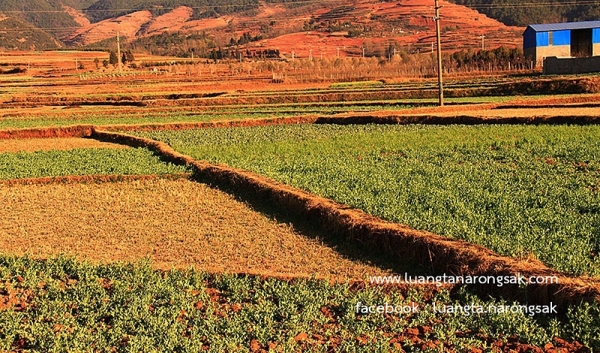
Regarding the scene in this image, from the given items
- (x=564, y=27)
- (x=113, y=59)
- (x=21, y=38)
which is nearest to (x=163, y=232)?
(x=564, y=27)

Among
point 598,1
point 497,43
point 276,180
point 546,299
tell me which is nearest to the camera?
point 546,299

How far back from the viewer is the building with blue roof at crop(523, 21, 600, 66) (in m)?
62.7

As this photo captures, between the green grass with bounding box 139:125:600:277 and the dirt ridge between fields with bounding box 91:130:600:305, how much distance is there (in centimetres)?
31

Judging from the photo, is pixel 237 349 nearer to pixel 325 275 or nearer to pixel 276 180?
pixel 325 275

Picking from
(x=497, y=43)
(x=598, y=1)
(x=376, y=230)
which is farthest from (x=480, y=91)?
(x=598, y=1)

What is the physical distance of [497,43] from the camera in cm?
12056

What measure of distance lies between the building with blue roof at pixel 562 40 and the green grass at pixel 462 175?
4253 centimetres

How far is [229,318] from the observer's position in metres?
7.35

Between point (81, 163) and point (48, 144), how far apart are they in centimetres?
809

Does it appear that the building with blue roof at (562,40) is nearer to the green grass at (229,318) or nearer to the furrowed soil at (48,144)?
the furrowed soil at (48,144)

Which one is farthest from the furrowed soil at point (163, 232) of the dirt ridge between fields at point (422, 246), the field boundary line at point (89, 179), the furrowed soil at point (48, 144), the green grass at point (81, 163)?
the furrowed soil at point (48, 144)

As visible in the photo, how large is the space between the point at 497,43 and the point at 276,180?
11431 centimetres

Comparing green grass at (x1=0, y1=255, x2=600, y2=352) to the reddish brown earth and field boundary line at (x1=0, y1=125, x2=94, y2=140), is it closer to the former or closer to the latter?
field boundary line at (x1=0, y1=125, x2=94, y2=140)

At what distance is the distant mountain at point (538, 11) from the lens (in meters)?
146
